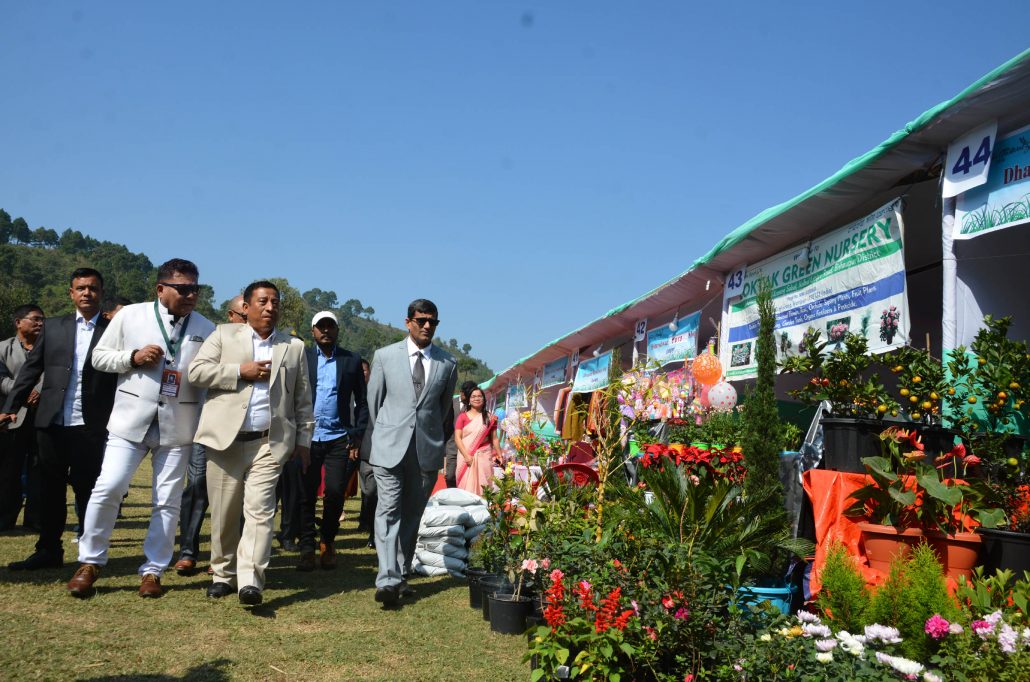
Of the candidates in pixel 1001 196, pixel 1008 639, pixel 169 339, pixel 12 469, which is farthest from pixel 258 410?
pixel 1001 196

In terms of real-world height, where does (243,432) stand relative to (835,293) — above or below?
below

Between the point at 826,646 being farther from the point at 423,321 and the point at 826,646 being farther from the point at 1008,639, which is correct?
the point at 423,321

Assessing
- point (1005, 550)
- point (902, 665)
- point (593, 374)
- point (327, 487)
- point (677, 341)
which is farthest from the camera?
point (593, 374)

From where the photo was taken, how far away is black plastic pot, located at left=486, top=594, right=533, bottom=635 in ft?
16.3

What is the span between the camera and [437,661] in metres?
4.26

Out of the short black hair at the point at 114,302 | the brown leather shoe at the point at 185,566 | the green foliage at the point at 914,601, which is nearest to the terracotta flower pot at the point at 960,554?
the green foliage at the point at 914,601

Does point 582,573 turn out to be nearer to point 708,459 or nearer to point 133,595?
point 708,459

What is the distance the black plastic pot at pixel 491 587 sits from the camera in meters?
5.28

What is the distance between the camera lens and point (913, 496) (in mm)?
4438

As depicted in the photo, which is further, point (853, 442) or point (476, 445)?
point (476, 445)

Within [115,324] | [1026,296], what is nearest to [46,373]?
[115,324]

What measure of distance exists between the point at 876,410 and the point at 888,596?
1.70 meters

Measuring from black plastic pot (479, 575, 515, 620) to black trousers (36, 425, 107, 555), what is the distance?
2.92 m

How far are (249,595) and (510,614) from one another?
1.62m
